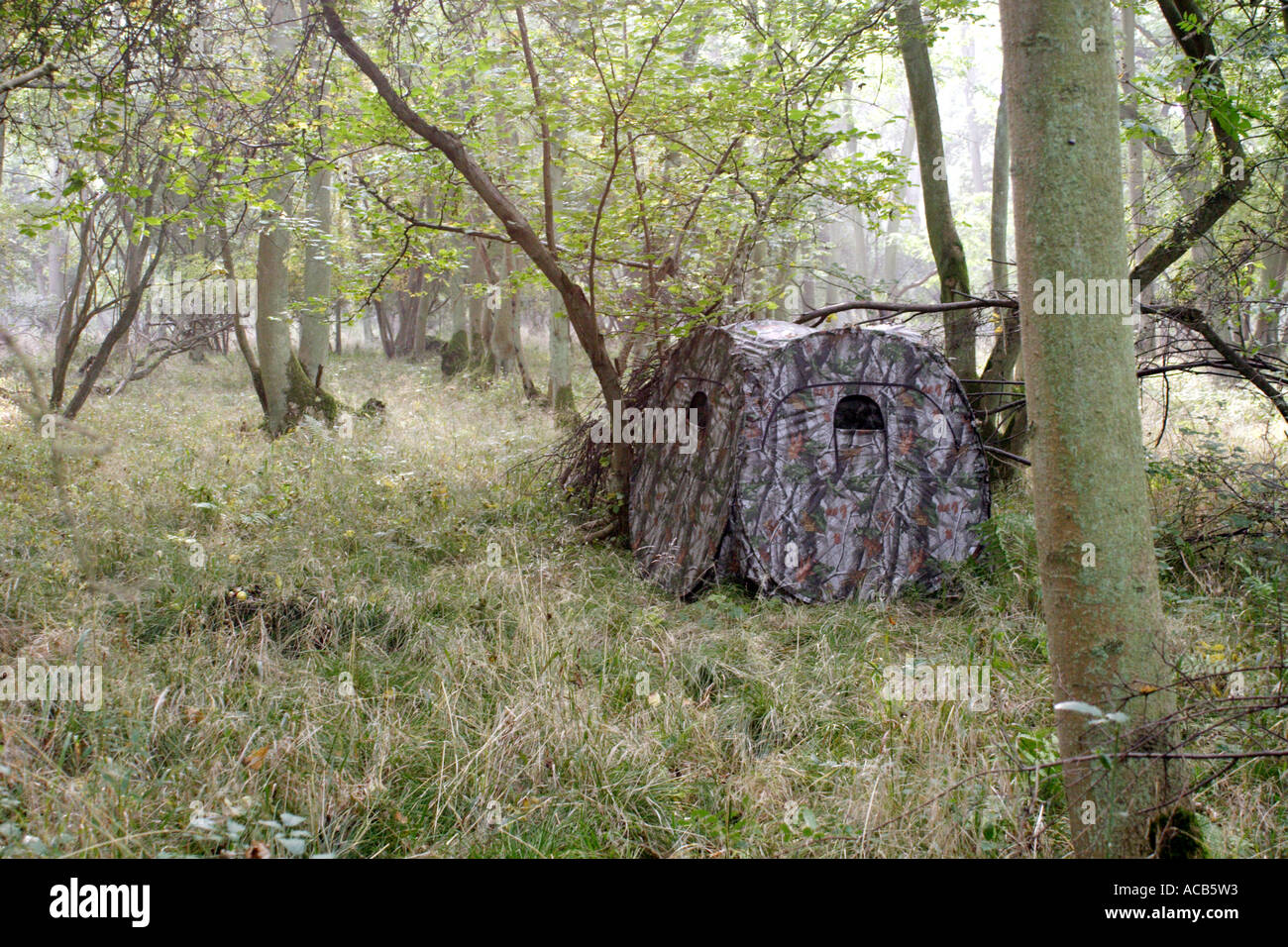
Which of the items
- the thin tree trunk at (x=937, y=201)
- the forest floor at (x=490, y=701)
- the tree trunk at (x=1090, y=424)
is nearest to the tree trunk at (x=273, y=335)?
the forest floor at (x=490, y=701)

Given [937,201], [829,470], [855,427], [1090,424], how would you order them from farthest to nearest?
[937,201]
[855,427]
[829,470]
[1090,424]

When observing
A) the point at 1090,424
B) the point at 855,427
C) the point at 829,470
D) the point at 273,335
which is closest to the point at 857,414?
the point at 855,427

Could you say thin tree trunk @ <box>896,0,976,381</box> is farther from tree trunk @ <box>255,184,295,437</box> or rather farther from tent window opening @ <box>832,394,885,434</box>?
tree trunk @ <box>255,184,295,437</box>

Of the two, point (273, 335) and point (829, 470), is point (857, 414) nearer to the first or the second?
point (829, 470)

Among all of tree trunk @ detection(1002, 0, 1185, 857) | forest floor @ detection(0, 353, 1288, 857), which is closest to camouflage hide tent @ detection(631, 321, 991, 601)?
forest floor @ detection(0, 353, 1288, 857)

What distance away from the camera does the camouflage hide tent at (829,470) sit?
16.9 ft

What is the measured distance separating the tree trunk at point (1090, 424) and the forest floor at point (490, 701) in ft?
1.24

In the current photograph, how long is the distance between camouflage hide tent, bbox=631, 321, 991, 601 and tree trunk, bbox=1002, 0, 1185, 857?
286 cm

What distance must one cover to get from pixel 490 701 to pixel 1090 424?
2.62 metres

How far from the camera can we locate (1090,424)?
2252 mm

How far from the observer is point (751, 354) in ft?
17.3

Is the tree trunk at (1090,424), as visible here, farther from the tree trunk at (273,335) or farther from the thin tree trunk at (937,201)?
the tree trunk at (273,335)
